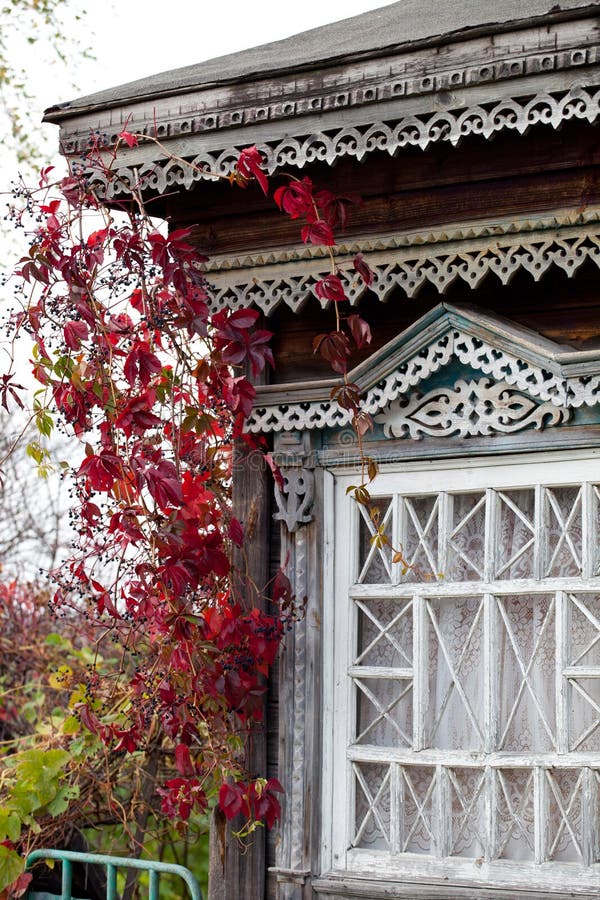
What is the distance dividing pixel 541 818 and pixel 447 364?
5.09ft

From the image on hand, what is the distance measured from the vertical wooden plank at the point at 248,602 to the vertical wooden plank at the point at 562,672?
3.70 ft

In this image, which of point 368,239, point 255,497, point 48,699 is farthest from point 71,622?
point 368,239

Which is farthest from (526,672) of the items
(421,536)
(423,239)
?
(423,239)

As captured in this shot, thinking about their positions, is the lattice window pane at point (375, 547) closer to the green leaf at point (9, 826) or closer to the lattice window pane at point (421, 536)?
the lattice window pane at point (421, 536)

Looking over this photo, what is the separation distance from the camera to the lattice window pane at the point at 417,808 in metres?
3.98

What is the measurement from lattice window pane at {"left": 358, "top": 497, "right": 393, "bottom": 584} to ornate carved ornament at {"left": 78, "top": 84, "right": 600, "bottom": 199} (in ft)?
4.13

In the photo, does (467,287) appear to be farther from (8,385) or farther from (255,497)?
(8,385)

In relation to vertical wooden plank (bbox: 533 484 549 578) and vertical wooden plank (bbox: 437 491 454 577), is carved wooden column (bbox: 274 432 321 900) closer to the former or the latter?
vertical wooden plank (bbox: 437 491 454 577)

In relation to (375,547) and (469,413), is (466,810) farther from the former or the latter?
(469,413)

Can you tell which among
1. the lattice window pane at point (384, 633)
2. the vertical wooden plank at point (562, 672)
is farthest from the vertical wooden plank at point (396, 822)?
the vertical wooden plank at point (562, 672)

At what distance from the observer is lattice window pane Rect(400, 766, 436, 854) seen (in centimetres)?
398

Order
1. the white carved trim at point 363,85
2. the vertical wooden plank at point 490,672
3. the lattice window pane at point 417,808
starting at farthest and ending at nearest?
the lattice window pane at point 417,808 → the vertical wooden plank at point 490,672 → the white carved trim at point 363,85

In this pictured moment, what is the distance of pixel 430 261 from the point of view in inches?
159

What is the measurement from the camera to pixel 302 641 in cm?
427
